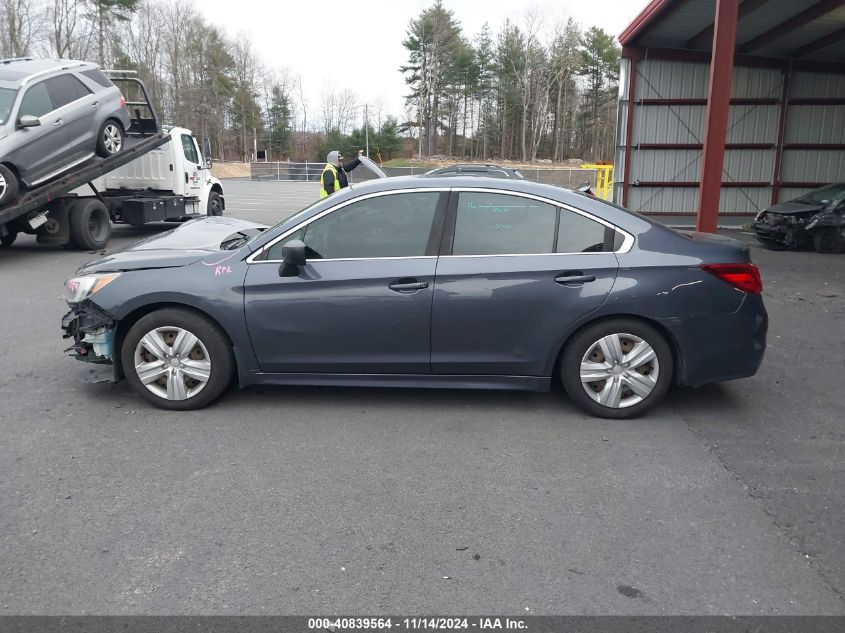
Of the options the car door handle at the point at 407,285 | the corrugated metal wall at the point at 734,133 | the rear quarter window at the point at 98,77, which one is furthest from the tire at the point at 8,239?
the corrugated metal wall at the point at 734,133

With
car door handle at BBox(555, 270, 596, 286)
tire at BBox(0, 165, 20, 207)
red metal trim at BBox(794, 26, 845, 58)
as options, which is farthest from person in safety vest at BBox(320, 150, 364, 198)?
red metal trim at BBox(794, 26, 845, 58)

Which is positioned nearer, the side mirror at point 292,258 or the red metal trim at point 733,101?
the side mirror at point 292,258

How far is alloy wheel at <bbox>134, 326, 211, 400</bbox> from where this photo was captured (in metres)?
4.90

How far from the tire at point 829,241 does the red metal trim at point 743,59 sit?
690cm

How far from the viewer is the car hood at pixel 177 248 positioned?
16.4ft

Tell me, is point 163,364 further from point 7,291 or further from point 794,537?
point 7,291

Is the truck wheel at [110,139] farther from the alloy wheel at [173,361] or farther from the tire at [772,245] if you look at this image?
the tire at [772,245]

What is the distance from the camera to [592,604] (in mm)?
2828

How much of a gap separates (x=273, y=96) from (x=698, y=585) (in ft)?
275

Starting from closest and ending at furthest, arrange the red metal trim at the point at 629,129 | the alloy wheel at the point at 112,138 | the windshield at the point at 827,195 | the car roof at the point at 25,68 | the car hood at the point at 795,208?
1. the car roof at the point at 25,68
2. the alloy wheel at the point at 112,138
3. the car hood at the point at 795,208
4. the windshield at the point at 827,195
5. the red metal trim at the point at 629,129

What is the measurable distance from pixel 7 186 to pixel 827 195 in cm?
1491

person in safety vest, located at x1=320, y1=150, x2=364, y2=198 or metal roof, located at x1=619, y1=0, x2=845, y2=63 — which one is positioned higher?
metal roof, located at x1=619, y1=0, x2=845, y2=63

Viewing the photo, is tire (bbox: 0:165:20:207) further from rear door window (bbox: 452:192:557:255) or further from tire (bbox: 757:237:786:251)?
tire (bbox: 757:237:786:251)

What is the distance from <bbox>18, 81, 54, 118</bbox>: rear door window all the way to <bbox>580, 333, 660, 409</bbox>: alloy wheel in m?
10.3
